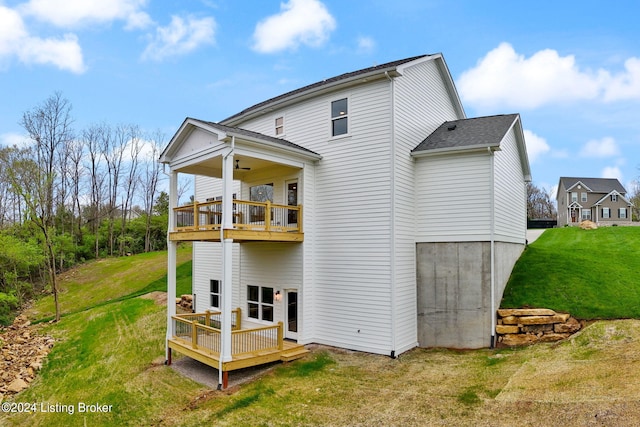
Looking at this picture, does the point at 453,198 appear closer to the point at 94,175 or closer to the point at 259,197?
the point at 259,197

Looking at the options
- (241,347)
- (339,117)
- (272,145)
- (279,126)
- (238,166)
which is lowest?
(241,347)

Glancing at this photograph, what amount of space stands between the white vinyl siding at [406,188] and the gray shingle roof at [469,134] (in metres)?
0.51

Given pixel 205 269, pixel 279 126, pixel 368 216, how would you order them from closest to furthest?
pixel 368 216, pixel 279 126, pixel 205 269

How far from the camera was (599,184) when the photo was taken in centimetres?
4756

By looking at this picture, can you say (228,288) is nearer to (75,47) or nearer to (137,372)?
(137,372)

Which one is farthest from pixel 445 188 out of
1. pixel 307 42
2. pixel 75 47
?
pixel 75 47

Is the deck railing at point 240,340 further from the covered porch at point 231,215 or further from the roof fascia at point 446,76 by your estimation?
the roof fascia at point 446,76

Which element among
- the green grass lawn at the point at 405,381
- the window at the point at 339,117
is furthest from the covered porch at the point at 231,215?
the window at the point at 339,117

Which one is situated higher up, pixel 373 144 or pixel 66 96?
pixel 66 96

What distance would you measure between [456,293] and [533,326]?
2.50 meters

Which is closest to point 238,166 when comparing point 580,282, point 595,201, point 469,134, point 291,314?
point 291,314

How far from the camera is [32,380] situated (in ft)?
42.7

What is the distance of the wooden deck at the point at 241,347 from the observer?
10.0 metres

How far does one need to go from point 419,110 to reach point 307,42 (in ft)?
25.7
